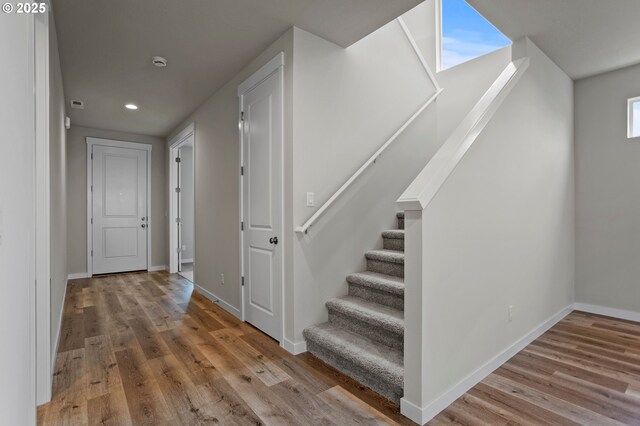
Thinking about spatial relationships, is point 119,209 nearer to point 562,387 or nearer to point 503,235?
point 503,235

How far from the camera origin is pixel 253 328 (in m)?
3.15

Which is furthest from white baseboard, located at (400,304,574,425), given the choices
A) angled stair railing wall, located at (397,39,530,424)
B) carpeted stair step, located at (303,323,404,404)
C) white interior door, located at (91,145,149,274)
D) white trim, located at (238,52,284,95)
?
white interior door, located at (91,145,149,274)

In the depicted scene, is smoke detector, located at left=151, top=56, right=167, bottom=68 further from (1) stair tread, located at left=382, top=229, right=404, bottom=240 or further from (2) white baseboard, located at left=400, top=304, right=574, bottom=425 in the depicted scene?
(2) white baseboard, located at left=400, top=304, right=574, bottom=425

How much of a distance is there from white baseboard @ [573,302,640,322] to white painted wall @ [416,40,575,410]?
164 millimetres

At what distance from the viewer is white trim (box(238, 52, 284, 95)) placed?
2.72 m

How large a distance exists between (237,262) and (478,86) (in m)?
3.35

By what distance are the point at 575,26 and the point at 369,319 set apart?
2.67 meters

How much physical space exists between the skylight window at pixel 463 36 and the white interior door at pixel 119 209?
17.4ft

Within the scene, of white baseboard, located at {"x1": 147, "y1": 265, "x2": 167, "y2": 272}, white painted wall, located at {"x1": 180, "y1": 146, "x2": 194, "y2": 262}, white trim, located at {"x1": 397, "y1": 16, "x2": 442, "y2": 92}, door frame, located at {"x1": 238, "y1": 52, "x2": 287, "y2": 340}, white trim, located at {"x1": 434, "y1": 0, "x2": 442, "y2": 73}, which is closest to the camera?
door frame, located at {"x1": 238, "y1": 52, "x2": 287, "y2": 340}

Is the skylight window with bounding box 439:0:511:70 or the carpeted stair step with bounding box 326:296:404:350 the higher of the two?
the skylight window with bounding box 439:0:511:70

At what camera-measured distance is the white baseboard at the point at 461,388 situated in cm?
174

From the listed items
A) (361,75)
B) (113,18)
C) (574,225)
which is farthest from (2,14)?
(574,225)

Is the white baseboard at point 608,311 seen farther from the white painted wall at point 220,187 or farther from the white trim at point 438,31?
the white painted wall at point 220,187

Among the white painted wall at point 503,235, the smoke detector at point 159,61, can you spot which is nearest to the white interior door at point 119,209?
the smoke detector at point 159,61
